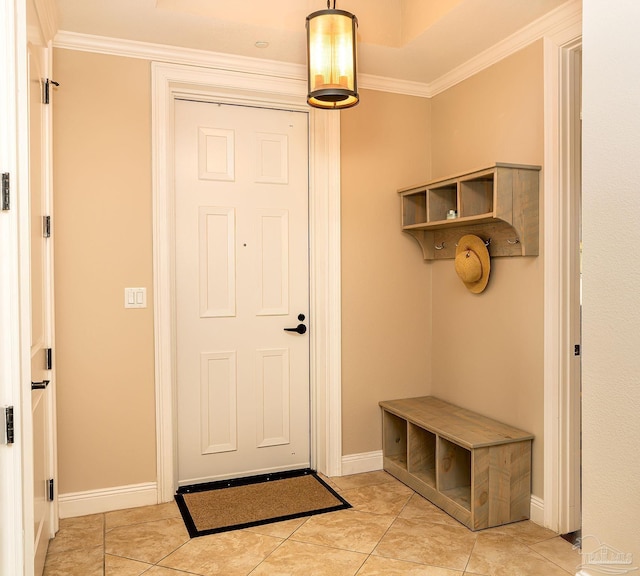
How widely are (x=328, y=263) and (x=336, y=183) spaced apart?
48 centimetres

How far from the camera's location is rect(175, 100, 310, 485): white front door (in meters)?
3.20

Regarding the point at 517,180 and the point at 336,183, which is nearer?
the point at 517,180

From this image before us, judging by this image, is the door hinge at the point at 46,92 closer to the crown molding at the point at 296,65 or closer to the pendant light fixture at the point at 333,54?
the crown molding at the point at 296,65

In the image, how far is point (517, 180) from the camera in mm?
2689

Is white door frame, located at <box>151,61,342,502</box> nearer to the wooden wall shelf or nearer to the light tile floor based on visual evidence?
the light tile floor

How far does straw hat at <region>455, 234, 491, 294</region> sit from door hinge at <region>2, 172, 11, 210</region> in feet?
7.60

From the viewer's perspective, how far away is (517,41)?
9.32 ft

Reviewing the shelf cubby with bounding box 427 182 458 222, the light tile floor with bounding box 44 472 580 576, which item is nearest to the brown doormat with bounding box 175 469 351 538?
the light tile floor with bounding box 44 472 580 576

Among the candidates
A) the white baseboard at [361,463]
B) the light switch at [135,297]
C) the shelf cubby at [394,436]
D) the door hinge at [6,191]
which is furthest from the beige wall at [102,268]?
the door hinge at [6,191]

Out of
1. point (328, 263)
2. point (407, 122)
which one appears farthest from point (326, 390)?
point (407, 122)

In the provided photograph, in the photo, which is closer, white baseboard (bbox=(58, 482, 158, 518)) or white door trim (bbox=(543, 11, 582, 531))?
white door trim (bbox=(543, 11, 582, 531))

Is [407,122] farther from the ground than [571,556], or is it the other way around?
[407,122]

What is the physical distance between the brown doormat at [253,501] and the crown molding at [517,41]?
2516 millimetres

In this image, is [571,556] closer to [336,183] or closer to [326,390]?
[326,390]
